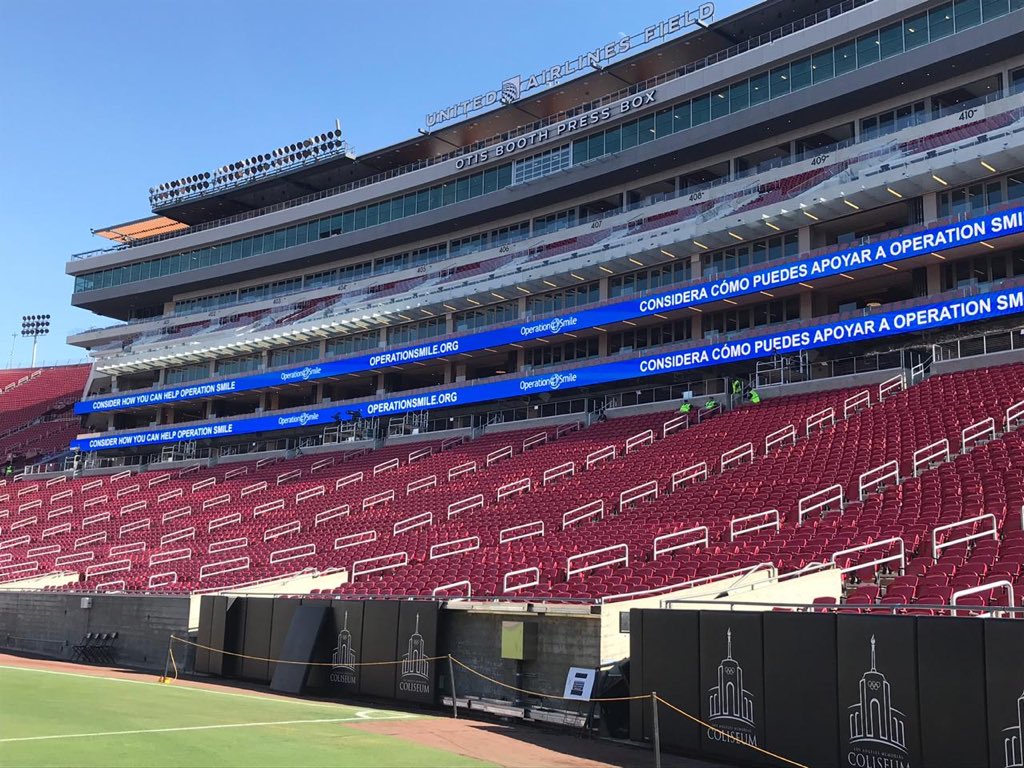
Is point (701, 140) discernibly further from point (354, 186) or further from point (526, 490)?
point (354, 186)

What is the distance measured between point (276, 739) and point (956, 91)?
1282 inches

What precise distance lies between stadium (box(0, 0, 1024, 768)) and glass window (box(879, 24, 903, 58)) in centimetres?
26

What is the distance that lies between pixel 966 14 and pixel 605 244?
15.7m

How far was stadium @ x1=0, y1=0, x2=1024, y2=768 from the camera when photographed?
1209 cm

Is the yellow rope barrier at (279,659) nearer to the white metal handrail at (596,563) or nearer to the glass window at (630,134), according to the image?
the white metal handrail at (596,563)

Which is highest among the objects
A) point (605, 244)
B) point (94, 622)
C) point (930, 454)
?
point (605, 244)

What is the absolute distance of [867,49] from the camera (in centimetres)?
3531

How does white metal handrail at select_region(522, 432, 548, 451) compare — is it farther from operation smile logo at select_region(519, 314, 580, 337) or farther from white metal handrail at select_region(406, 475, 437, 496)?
operation smile logo at select_region(519, 314, 580, 337)

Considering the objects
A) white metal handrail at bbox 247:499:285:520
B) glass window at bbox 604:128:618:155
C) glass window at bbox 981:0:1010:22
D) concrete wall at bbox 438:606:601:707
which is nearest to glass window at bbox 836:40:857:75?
glass window at bbox 981:0:1010:22

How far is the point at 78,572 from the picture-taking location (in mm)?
31688

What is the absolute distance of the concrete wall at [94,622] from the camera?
23359 millimetres

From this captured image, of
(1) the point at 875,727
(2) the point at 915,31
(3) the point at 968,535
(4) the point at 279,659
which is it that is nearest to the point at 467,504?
(4) the point at 279,659

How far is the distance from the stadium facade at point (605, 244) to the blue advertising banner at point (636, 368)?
10 cm

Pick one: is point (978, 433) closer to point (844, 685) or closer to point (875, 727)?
point (844, 685)
